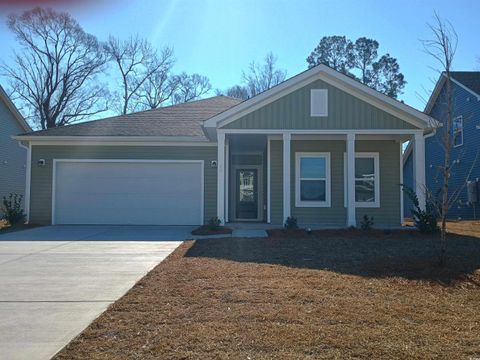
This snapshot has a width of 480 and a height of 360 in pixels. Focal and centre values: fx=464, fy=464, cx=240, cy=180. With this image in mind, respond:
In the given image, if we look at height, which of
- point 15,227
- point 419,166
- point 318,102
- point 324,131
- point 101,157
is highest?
point 318,102

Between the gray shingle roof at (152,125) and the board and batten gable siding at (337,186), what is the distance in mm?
2897

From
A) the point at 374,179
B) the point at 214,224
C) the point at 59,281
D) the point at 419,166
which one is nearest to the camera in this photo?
the point at 59,281

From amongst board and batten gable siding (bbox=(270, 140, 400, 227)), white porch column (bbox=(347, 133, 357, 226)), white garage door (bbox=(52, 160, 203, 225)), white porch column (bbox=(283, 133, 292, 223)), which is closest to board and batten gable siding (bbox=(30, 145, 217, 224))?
white garage door (bbox=(52, 160, 203, 225))

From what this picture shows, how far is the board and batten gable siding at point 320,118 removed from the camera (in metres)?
13.8

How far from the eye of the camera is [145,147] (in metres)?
16.2

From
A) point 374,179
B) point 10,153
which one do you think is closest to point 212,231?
point 374,179

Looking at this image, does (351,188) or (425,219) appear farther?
(351,188)

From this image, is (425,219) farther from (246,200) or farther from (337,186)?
(246,200)

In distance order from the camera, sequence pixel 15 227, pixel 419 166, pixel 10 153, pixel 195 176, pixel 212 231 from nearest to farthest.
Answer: pixel 212 231 → pixel 419 166 → pixel 15 227 → pixel 195 176 → pixel 10 153

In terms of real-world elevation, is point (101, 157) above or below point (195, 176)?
above

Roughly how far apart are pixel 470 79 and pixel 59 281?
811 inches

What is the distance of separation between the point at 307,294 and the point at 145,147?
37.5 feet

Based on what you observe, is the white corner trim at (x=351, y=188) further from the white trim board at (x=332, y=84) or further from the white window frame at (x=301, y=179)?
the white window frame at (x=301, y=179)

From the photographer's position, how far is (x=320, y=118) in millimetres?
13852
